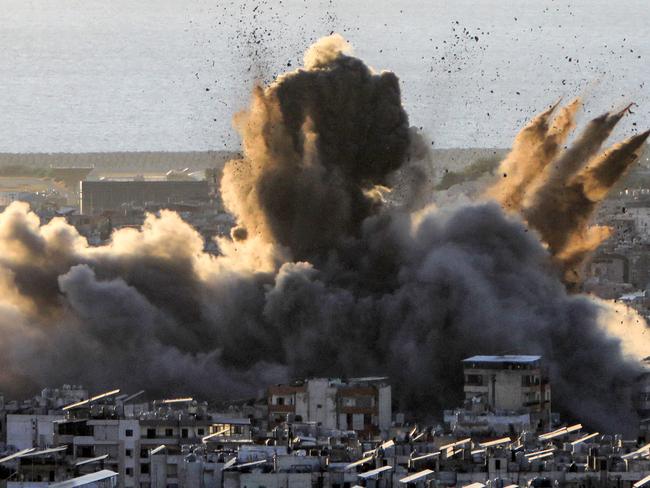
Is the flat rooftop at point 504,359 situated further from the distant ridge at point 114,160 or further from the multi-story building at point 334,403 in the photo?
the distant ridge at point 114,160

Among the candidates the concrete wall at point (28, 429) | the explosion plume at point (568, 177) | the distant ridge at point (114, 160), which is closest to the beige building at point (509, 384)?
the explosion plume at point (568, 177)

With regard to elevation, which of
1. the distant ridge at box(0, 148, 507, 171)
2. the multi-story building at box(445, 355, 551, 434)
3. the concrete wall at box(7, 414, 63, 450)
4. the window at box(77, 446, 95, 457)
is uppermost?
the distant ridge at box(0, 148, 507, 171)

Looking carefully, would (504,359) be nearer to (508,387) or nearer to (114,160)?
(508,387)

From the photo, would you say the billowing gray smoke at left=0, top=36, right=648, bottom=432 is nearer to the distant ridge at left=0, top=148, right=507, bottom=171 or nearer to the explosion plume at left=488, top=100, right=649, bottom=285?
the explosion plume at left=488, top=100, right=649, bottom=285

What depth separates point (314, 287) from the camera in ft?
233

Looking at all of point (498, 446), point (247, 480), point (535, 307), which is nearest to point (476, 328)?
point (535, 307)

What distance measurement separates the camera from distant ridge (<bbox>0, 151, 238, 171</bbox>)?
184 meters

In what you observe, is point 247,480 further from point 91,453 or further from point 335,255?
point 335,255

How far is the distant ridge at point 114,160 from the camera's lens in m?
184

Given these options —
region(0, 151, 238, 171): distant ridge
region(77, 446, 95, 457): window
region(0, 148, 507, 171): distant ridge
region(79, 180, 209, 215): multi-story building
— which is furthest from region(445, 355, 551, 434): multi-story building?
region(0, 151, 238, 171): distant ridge

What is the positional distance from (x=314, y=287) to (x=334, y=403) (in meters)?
7.60

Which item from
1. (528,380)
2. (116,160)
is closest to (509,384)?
(528,380)

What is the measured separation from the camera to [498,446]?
174 ft

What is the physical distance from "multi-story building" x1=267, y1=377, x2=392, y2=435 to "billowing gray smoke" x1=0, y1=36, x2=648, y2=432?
3793mm
